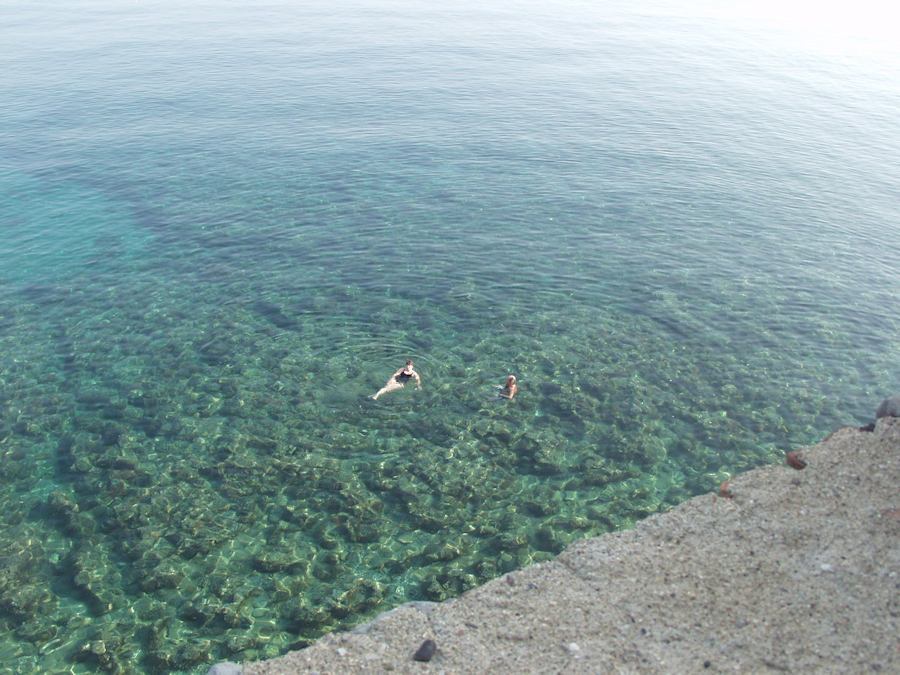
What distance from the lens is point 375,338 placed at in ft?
112

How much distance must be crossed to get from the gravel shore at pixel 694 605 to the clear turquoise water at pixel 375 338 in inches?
140

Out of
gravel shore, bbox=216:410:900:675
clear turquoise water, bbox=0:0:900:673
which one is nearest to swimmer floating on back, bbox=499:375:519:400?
clear turquoise water, bbox=0:0:900:673

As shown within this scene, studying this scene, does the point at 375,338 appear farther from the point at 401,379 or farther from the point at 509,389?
the point at 509,389

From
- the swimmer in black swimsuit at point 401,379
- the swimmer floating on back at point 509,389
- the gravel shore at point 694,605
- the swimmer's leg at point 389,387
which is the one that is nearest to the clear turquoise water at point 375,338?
the swimmer's leg at point 389,387

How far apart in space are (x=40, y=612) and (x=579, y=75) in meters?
100

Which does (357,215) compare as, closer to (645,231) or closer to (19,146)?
(645,231)

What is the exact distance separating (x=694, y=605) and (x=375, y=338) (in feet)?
69.5

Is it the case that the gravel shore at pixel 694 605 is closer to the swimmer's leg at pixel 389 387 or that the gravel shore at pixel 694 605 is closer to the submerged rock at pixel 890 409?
the submerged rock at pixel 890 409

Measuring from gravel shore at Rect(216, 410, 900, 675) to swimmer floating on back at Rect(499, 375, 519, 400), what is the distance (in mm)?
10240

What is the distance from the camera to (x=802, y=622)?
1603 centimetres

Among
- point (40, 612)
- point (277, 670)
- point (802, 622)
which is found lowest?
point (40, 612)

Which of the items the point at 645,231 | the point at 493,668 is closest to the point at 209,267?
the point at 645,231

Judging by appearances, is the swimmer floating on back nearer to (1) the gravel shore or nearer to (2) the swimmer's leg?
(2) the swimmer's leg

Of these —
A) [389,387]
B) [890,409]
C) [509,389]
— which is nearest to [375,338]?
[389,387]
